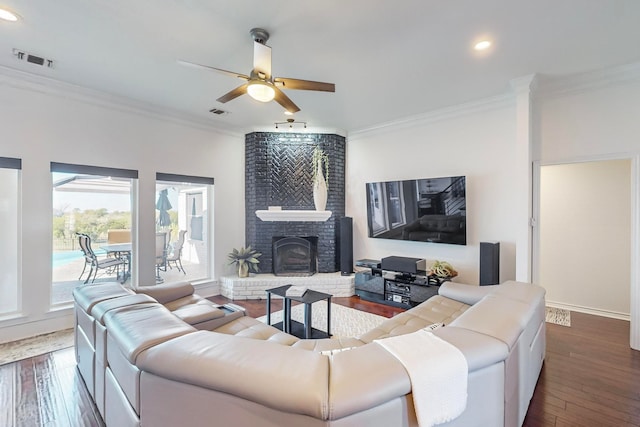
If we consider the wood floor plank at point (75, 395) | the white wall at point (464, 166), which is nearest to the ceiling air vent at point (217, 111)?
the white wall at point (464, 166)

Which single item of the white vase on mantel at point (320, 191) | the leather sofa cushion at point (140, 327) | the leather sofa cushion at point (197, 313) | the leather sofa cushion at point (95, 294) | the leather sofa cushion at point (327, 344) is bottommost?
the leather sofa cushion at point (327, 344)

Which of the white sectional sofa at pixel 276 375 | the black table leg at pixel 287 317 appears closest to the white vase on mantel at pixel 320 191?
the black table leg at pixel 287 317

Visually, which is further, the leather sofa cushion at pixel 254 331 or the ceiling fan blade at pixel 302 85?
the ceiling fan blade at pixel 302 85

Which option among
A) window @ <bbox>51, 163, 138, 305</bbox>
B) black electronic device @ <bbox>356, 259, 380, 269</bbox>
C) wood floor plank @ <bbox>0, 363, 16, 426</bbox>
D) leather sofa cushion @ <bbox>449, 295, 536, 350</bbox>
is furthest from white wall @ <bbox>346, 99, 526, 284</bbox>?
wood floor plank @ <bbox>0, 363, 16, 426</bbox>

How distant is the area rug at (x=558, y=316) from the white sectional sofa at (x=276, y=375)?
243cm

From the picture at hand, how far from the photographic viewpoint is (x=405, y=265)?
13.7 feet

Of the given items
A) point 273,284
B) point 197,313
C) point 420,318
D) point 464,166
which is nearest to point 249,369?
point 197,313

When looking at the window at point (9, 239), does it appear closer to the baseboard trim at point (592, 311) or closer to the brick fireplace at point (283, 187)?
the brick fireplace at point (283, 187)

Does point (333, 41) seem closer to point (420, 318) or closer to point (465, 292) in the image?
point (420, 318)

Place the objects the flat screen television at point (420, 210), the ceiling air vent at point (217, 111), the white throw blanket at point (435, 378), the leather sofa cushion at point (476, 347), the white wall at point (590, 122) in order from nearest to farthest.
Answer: the white throw blanket at point (435, 378) → the leather sofa cushion at point (476, 347) → the white wall at point (590, 122) → the flat screen television at point (420, 210) → the ceiling air vent at point (217, 111)

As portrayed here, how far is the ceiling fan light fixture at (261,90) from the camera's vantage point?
2.36 metres

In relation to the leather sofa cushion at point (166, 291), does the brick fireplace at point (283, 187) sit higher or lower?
higher

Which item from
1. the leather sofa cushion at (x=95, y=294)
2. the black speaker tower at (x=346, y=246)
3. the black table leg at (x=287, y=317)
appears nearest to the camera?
the leather sofa cushion at (x=95, y=294)

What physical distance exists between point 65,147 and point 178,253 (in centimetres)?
222
